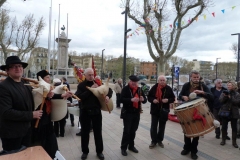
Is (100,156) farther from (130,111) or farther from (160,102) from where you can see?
(160,102)

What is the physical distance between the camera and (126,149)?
16.0 feet

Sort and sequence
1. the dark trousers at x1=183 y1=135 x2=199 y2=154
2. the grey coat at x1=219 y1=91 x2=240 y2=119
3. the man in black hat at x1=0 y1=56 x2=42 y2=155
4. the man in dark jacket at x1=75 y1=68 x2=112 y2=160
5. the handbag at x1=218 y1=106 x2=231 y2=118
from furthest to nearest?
the handbag at x1=218 y1=106 x2=231 y2=118
the grey coat at x1=219 y1=91 x2=240 y2=119
the dark trousers at x1=183 y1=135 x2=199 y2=154
the man in dark jacket at x1=75 y1=68 x2=112 y2=160
the man in black hat at x1=0 y1=56 x2=42 y2=155

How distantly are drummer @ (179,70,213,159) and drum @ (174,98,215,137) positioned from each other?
39 cm

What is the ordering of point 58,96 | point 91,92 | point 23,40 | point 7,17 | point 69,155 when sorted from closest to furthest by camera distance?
point 58,96 < point 91,92 < point 69,155 < point 7,17 < point 23,40

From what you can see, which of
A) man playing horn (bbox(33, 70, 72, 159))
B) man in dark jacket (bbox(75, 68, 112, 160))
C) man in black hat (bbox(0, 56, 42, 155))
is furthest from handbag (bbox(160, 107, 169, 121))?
man in black hat (bbox(0, 56, 42, 155))

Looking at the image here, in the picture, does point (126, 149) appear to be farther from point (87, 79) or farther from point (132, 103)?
point (87, 79)

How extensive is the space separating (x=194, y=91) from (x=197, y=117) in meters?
0.65

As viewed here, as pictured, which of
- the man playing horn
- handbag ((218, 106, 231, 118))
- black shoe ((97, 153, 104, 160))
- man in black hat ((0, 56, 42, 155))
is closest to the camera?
man in black hat ((0, 56, 42, 155))

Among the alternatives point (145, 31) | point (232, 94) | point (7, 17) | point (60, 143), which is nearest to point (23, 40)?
point (7, 17)

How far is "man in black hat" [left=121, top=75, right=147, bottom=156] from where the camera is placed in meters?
4.79

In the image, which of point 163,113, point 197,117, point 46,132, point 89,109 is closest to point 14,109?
point 46,132

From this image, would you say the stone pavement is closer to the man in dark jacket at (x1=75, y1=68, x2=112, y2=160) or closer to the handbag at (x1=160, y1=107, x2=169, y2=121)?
the man in dark jacket at (x1=75, y1=68, x2=112, y2=160)

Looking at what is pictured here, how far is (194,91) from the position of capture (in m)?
4.57

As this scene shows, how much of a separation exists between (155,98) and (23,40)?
92.0ft
